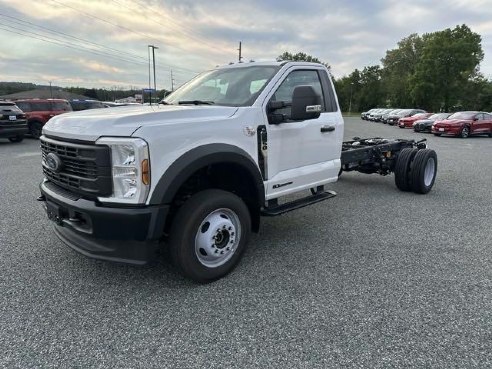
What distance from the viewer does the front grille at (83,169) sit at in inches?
114

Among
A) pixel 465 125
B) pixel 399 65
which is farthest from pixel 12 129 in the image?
pixel 399 65

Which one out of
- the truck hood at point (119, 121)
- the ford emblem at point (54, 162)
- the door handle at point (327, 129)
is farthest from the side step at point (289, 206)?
the ford emblem at point (54, 162)

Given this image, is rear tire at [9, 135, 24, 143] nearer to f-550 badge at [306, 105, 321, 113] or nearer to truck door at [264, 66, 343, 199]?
truck door at [264, 66, 343, 199]

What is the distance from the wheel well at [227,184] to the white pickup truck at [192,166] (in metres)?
0.01

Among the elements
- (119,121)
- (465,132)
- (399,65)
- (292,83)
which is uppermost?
(399,65)

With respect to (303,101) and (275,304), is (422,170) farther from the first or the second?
(275,304)

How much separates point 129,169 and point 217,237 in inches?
42.9

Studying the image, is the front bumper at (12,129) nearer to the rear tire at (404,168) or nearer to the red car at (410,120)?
the rear tire at (404,168)

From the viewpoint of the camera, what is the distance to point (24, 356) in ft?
8.11

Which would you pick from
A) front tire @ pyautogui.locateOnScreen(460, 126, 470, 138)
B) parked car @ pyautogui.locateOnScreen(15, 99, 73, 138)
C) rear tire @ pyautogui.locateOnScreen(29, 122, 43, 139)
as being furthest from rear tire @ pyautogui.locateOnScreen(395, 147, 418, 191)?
front tire @ pyautogui.locateOnScreen(460, 126, 470, 138)

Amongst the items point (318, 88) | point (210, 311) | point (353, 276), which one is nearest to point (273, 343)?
point (210, 311)

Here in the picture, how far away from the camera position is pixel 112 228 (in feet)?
9.56

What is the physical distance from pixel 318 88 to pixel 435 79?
5548cm

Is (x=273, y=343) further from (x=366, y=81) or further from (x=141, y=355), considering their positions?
(x=366, y=81)
